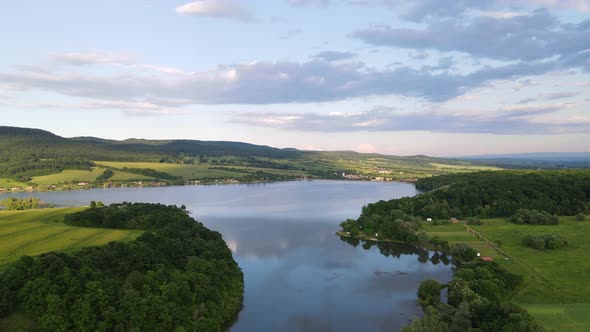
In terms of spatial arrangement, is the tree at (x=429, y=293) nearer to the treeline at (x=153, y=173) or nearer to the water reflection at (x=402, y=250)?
the water reflection at (x=402, y=250)

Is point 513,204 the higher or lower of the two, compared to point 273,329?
higher

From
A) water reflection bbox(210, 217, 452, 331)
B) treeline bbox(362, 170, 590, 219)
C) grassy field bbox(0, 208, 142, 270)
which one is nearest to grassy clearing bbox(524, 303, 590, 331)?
water reflection bbox(210, 217, 452, 331)

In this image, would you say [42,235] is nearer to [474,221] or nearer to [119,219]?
[119,219]

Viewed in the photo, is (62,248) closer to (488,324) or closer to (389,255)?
(488,324)

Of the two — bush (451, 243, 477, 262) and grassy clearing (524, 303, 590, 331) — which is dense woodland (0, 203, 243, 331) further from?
bush (451, 243, 477, 262)

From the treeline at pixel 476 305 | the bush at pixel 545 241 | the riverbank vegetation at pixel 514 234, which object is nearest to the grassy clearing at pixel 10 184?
the riverbank vegetation at pixel 514 234

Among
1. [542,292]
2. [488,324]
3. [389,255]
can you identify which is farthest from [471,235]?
[488,324]
